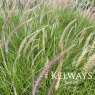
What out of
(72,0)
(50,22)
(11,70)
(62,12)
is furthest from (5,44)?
(72,0)

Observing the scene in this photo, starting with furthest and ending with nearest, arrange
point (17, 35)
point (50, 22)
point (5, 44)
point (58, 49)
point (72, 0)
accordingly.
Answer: point (72, 0) < point (50, 22) < point (17, 35) < point (58, 49) < point (5, 44)

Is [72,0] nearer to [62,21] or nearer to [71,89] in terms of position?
[62,21]

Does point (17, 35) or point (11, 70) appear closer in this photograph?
point (11, 70)

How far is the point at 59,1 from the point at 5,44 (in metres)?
1.05

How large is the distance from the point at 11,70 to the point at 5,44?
14 cm

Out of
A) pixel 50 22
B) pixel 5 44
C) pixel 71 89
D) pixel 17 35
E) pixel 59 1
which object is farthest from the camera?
pixel 59 1

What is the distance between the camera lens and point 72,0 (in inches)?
98.6

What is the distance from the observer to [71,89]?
1266mm

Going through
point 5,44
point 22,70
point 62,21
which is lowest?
point 62,21

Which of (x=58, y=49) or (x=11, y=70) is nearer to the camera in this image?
(x=11, y=70)

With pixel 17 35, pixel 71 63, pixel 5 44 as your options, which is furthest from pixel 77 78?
pixel 17 35

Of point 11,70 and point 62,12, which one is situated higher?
point 11,70

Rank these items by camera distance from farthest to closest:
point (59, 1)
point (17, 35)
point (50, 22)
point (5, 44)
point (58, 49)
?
point (59, 1), point (50, 22), point (17, 35), point (58, 49), point (5, 44)

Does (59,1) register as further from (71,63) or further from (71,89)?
(71,89)
